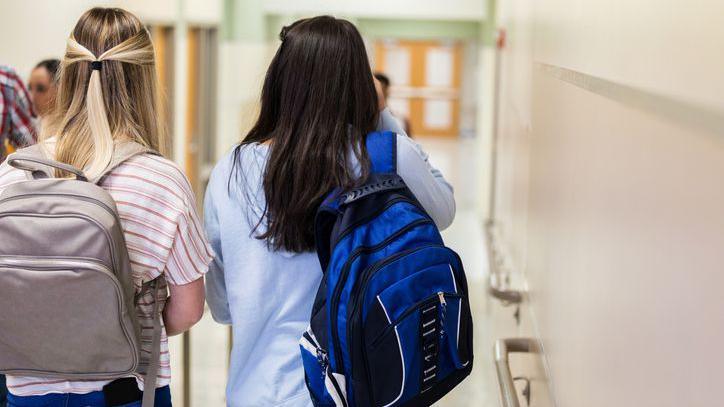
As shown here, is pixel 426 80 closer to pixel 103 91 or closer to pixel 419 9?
pixel 419 9

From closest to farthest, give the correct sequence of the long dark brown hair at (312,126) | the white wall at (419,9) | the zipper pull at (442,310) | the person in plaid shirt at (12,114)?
the zipper pull at (442,310), the long dark brown hair at (312,126), the person in plaid shirt at (12,114), the white wall at (419,9)

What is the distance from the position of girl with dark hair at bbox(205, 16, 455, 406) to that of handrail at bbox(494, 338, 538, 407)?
42cm

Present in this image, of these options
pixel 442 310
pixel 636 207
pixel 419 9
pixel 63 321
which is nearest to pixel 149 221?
pixel 63 321

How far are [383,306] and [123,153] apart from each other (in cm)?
62

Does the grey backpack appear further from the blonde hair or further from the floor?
the floor

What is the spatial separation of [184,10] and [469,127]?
9.40m

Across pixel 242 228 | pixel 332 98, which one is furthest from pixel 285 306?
pixel 332 98

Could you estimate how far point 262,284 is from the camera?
1.99m

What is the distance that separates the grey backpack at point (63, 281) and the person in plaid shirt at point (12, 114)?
181 cm

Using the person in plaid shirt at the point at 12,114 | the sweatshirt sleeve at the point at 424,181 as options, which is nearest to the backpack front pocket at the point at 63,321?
the sweatshirt sleeve at the point at 424,181

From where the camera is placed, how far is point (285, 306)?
1.98 meters

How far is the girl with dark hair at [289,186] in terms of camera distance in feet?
6.27

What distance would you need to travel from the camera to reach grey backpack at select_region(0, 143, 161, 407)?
5.55 feet

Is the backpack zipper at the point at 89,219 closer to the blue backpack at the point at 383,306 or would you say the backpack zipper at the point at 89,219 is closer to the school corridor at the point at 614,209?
the blue backpack at the point at 383,306
